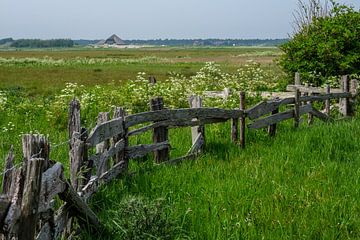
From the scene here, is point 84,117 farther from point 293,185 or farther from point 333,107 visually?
point 293,185

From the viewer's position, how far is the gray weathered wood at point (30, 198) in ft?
12.2

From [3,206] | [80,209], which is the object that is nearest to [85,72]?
[80,209]

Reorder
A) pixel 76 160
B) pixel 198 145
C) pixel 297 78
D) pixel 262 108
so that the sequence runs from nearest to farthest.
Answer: pixel 76 160, pixel 198 145, pixel 262 108, pixel 297 78

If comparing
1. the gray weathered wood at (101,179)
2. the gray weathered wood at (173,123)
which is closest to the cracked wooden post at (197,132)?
the gray weathered wood at (173,123)

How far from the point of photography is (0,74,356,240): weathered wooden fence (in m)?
3.75

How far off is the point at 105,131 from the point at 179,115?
252 cm

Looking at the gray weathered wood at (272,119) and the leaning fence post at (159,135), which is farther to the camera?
the gray weathered wood at (272,119)

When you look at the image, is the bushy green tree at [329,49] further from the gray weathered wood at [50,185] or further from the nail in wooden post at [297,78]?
the gray weathered wood at [50,185]

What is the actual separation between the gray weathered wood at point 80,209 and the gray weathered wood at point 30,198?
1.02 m

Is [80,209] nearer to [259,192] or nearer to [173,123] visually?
[259,192]

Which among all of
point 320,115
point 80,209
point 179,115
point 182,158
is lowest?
point 320,115

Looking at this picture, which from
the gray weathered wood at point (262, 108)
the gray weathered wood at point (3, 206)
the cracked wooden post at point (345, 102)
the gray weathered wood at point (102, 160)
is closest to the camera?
the gray weathered wood at point (3, 206)

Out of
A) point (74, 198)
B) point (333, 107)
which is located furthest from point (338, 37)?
point (74, 198)

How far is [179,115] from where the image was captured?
32.0 ft
